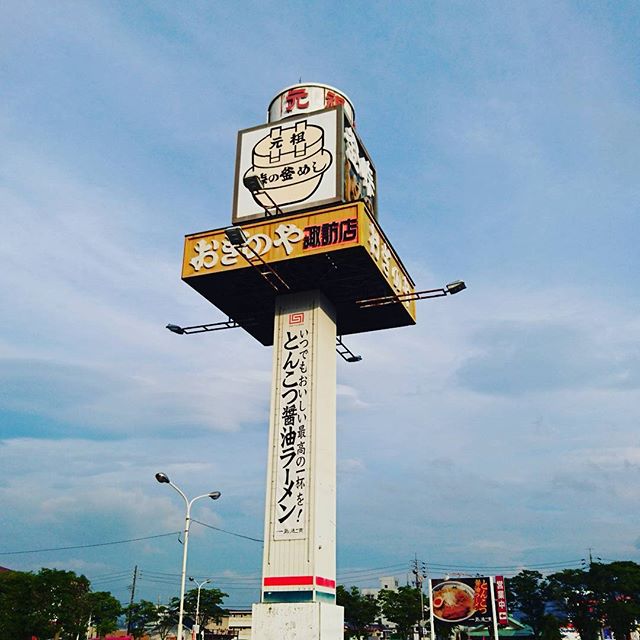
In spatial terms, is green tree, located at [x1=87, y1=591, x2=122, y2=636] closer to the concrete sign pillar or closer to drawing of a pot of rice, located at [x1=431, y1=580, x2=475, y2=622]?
drawing of a pot of rice, located at [x1=431, y1=580, x2=475, y2=622]

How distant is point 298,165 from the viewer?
38719mm

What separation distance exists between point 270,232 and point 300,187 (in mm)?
3535

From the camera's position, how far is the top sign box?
37594 mm

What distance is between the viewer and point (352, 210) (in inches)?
1369

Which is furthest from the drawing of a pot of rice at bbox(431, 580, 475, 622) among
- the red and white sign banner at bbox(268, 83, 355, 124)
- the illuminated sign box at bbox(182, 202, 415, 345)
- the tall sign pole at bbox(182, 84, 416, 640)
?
the red and white sign banner at bbox(268, 83, 355, 124)

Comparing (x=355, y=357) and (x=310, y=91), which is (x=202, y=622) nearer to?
(x=355, y=357)

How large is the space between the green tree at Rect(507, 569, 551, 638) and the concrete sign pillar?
65181mm

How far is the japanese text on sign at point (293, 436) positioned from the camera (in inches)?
1308

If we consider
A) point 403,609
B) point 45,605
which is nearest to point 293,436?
point 45,605

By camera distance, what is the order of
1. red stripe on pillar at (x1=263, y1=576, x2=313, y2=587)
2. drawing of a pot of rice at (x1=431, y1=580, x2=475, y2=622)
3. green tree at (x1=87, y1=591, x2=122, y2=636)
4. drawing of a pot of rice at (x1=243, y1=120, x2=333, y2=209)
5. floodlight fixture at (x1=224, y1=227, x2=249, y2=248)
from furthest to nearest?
green tree at (x1=87, y1=591, x2=122, y2=636) → drawing of a pot of rice at (x1=431, y1=580, x2=475, y2=622) → drawing of a pot of rice at (x1=243, y1=120, x2=333, y2=209) → floodlight fixture at (x1=224, y1=227, x2=249, y2=248) → red stripe on pillar at (x1=263, y1=576, x2=313, y2=587)

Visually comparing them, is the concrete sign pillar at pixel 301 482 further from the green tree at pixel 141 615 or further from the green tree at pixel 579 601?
the green tree at pixel 141 615

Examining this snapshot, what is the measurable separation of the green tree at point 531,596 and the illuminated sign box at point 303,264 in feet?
208

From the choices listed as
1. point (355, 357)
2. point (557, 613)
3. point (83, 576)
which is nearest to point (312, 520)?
point (355, 357)

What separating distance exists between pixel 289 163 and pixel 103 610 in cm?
6151
